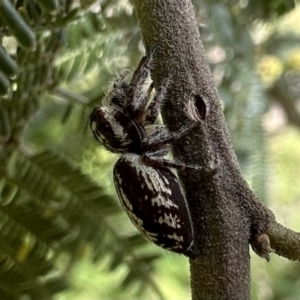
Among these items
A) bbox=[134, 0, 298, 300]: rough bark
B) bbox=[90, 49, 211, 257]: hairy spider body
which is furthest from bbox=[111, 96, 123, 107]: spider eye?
bbox=[134, 0, 298, 300]: rough bark

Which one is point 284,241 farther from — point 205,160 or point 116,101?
point 116,101

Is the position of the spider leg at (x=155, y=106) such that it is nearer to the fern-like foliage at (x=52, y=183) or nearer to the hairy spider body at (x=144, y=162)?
the hairy spider body at (x=144, y=162)

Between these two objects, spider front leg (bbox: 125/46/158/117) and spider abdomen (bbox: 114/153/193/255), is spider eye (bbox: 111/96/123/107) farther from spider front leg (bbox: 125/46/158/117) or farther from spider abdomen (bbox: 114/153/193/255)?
spider abdomen (bbox: 114/153/193/255)

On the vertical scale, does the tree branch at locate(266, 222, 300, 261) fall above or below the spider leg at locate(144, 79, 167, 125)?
below

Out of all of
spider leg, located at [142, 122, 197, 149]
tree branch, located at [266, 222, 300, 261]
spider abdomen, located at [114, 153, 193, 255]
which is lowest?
tree branch, located at [266, 222, 300, 261]

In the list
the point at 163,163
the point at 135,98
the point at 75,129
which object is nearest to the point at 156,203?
the point at 163,163

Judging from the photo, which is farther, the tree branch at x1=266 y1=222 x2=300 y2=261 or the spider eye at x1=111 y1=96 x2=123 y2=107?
the spider eye at x1=111 y1=96 x2=123 y2=107

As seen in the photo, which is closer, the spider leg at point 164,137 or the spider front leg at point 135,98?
the spider leg at point 164,137

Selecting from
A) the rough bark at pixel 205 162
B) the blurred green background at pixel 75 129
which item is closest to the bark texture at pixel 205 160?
the rough bark at pixel 205 162
